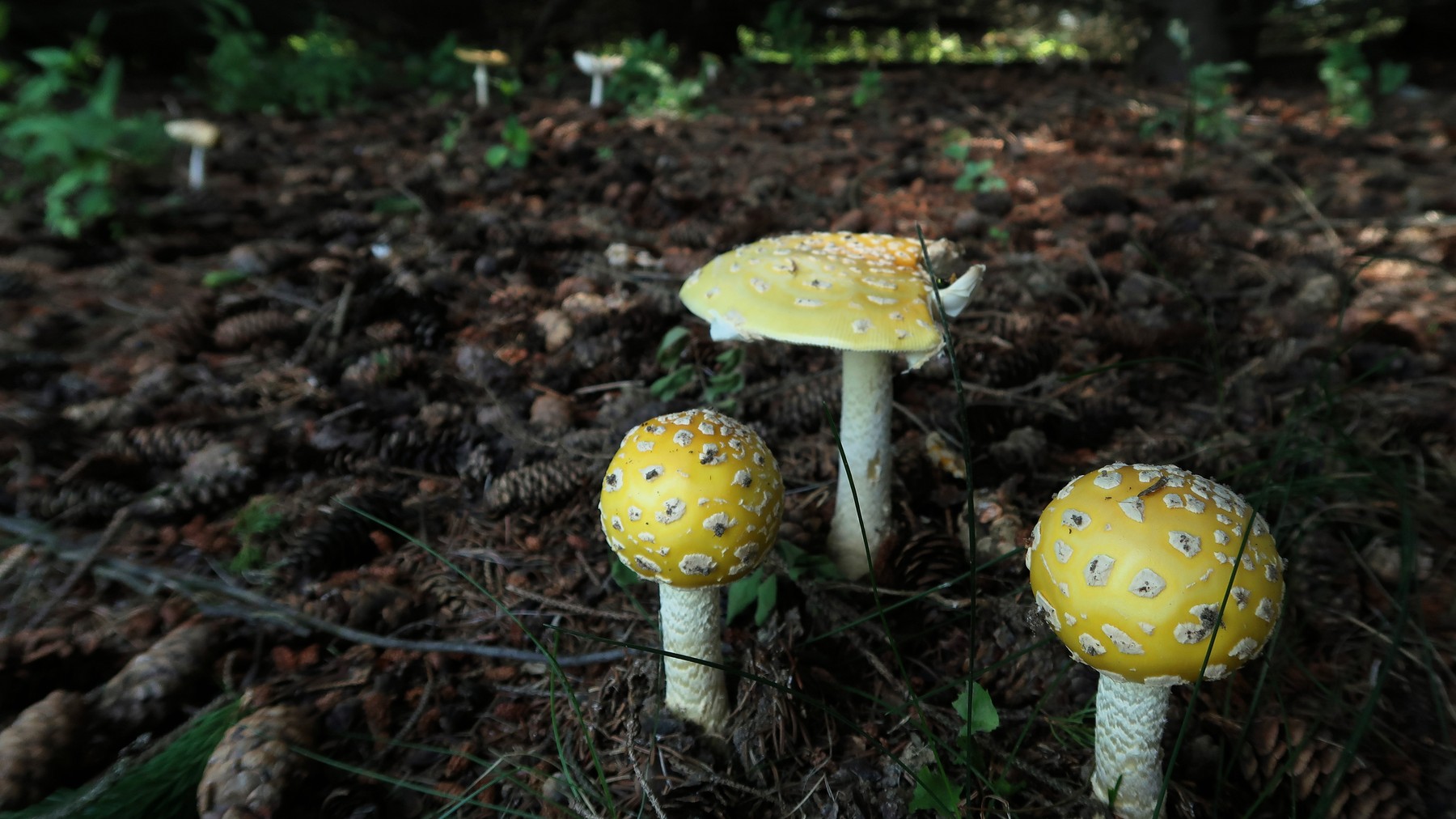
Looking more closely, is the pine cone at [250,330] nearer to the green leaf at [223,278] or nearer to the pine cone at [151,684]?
the green leaf at [223,278]

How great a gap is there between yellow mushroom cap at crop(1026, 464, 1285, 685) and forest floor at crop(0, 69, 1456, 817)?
19 centimetres

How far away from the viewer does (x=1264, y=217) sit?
4.29 metres

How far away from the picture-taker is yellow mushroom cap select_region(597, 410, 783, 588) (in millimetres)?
1506

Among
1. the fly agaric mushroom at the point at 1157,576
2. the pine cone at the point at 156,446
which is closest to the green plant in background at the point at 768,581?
the fly agaric mushroom at the point at 1157,576

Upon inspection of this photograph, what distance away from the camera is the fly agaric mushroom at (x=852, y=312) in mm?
1669

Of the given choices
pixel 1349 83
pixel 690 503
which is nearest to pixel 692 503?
pixel 690 503

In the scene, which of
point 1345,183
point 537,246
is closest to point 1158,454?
point 537,246

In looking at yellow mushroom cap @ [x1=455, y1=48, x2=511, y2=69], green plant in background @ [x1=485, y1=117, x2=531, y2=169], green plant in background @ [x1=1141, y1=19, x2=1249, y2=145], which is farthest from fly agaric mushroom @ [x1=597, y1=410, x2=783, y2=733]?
yellow mushroom cap @ [x1=455, y1=48, x2=511, y2=69]

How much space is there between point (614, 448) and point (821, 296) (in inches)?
44.2

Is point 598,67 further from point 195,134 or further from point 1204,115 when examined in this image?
point 1204,115

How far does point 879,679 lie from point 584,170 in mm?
4397

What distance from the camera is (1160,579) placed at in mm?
1211

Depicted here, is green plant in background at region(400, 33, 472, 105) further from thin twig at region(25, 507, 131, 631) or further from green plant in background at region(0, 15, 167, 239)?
thin twig at region(25, 507, 131, 631)

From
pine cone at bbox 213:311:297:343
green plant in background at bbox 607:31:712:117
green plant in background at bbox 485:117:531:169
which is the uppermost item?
green plant in background at bbox 607:31:712:117
